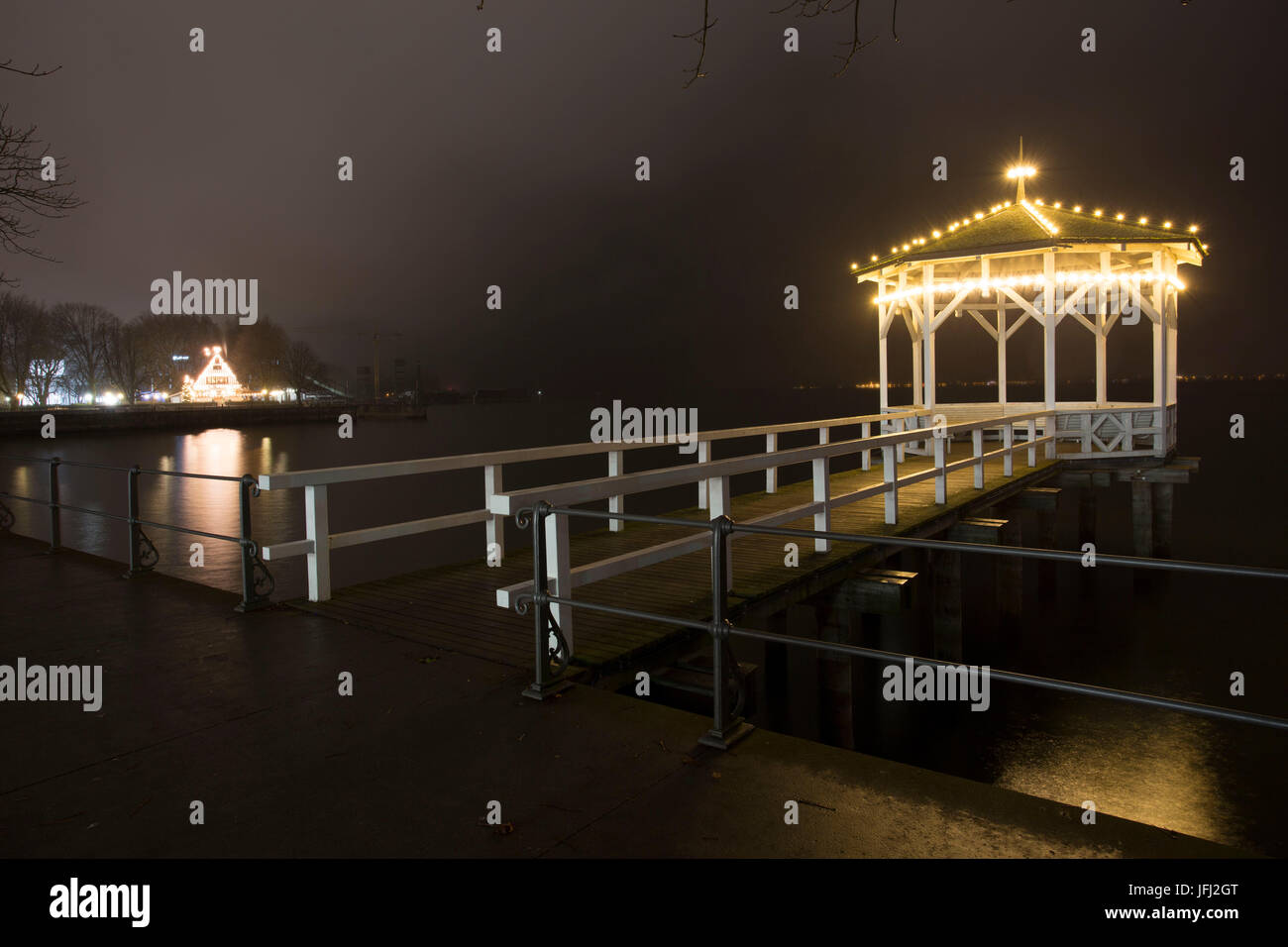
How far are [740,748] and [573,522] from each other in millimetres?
22550

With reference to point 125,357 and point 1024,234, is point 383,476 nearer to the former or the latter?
point 1024,234

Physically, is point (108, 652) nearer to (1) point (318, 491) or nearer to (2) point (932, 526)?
(1) point (318, 491)

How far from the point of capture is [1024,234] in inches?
582

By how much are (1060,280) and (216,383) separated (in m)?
106

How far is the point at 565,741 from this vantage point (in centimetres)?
387

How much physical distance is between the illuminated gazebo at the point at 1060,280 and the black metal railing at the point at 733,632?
481 inches

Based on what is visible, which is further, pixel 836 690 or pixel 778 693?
pixel 778 693

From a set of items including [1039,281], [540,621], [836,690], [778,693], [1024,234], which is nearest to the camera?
[540,621]

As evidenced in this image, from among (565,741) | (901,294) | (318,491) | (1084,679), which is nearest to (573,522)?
(901,294)

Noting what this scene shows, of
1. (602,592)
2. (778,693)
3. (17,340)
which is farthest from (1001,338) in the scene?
(17,340)

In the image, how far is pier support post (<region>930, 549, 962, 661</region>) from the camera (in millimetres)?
11281

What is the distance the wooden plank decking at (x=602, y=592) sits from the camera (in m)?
5.43

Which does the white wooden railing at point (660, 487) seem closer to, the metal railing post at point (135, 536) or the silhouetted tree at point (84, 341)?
the metal railing post at point (135, 536)

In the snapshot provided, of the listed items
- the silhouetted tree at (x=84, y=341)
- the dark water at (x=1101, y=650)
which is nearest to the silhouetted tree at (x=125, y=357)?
the silhouetted tree at (x=84, y=341)
